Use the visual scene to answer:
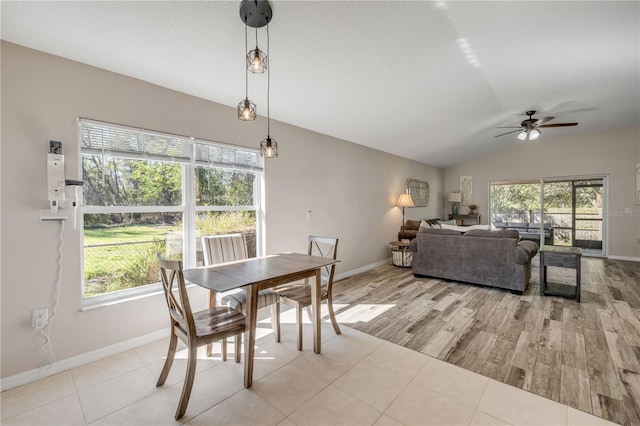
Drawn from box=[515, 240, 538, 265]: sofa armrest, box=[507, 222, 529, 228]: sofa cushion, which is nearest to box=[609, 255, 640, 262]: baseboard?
box=[507, 222, 529, 228]: sofa cushion

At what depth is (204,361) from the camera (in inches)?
89.4

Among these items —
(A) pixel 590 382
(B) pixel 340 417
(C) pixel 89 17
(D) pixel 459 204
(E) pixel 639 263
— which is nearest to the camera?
(B) pixel 340 417

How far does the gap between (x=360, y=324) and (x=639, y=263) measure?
254 inches

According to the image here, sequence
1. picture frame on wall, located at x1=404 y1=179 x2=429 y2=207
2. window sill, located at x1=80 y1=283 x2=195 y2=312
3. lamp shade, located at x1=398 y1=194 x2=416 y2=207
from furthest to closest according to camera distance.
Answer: picture frame on wall, located at x1=404 y1=179 x2=429 y2=207 < lamp shade, located at x1=398 y1=194 x2=416 y2=207 < window sill, located at x1=80 y1=283 x2=195 y2=312

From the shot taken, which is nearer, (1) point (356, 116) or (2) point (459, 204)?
(1) point (356, 116)

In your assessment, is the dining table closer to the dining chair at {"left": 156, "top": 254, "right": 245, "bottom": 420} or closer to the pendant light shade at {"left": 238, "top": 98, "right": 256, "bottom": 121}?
the dining chair at {"left": 156, "top": 254, "right": 245, "bottom": 420}

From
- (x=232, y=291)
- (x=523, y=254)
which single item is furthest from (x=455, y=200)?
(x=232, y=291)

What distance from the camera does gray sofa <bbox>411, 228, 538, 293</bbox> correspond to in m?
3.71

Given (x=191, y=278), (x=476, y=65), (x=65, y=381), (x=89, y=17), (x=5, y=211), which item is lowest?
(x=65, y=381)

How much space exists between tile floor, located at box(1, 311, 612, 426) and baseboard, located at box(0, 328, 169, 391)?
5 centimetres

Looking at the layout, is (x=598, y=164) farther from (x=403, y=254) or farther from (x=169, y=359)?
(x=169, y=359)

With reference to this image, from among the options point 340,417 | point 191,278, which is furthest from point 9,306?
point 340,417

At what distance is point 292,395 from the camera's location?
72.7 inches

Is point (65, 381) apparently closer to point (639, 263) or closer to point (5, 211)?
point (5, 211)
